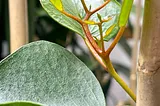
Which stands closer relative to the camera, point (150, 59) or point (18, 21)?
point (150, 59)

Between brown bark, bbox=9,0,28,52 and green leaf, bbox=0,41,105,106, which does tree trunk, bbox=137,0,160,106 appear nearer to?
green leaf, bbox=0,41,105,106

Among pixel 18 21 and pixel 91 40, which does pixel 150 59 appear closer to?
pixel 91 40

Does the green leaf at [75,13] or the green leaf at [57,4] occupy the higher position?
the green leaf at [57,4]

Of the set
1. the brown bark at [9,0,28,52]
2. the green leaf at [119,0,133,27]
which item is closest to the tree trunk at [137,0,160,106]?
the green leaf at [119,0,133,27]

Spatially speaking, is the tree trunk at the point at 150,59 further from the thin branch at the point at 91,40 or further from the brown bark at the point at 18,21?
the brown bark at the point at 18,21

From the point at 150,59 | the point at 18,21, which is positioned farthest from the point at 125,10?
the point at 18,21

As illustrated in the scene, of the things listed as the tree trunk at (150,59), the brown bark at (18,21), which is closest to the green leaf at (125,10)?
the tree trunk at (150,59)

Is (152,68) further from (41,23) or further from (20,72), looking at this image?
(41,23)
